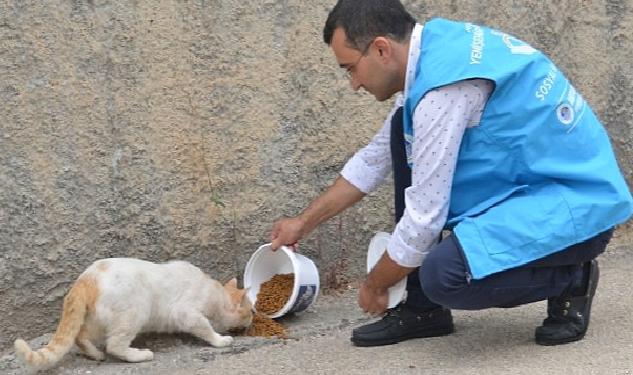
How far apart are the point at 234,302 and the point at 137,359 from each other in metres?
0.41

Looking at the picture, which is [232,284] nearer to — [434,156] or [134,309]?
[134,309]

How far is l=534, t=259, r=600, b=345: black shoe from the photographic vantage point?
3258 mm

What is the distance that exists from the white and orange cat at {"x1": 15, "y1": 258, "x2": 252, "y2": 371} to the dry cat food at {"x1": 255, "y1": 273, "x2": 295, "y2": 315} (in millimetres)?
153

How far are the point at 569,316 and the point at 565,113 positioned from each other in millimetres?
646

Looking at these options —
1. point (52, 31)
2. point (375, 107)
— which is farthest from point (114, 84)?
point (375, 107)

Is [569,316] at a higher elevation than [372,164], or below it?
below

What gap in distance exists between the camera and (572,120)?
10.2ft

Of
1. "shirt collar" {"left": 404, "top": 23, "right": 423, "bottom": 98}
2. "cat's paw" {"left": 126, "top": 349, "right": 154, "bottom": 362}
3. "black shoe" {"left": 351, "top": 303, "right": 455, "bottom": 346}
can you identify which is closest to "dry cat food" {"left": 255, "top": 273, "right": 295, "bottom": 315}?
"black shoe" {"left": 351, "top": 303, "right": 455, "bottom": 346}

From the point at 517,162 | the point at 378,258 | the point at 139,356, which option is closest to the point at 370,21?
the point at 517,162

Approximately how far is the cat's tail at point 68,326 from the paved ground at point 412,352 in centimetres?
11

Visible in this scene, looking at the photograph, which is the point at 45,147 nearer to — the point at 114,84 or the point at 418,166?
the point at 114,84

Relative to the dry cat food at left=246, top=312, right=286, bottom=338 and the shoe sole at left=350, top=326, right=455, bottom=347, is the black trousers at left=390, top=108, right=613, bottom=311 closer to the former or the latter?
the shoe sole at left=350, top=326, right=455, bottom=347

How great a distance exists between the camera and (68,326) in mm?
3193

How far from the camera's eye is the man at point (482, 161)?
298 centimetres
